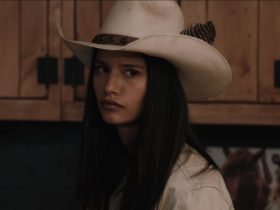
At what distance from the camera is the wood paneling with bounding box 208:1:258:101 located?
5.37 ft

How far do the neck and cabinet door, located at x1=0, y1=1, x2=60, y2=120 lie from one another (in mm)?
421

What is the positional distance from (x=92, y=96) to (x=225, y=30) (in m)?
0.48

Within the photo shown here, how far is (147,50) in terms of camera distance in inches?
44.4

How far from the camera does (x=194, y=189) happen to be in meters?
1.04

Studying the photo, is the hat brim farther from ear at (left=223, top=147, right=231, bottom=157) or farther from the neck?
ear at (left=223, top=147, right=231, bottom=157)

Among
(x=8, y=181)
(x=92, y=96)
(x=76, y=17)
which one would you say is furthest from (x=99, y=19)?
(x=8, y=181)

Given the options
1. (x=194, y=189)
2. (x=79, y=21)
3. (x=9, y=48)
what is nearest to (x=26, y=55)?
(x=9, y=48)

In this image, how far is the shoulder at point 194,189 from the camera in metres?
1.02

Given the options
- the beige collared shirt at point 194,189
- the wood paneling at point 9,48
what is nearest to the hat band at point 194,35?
the beige collared shirt at point 194,189

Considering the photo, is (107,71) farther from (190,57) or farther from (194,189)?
(194,189)

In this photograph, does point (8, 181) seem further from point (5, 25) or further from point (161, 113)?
point (161, 113)

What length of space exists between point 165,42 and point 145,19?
0.43 feet

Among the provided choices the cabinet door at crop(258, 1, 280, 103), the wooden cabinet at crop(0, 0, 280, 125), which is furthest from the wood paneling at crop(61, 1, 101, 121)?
the cabinet door at crop(258, 1, 280, 103)

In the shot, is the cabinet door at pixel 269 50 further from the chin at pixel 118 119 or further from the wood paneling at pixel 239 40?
the chin at pixel 118 119
